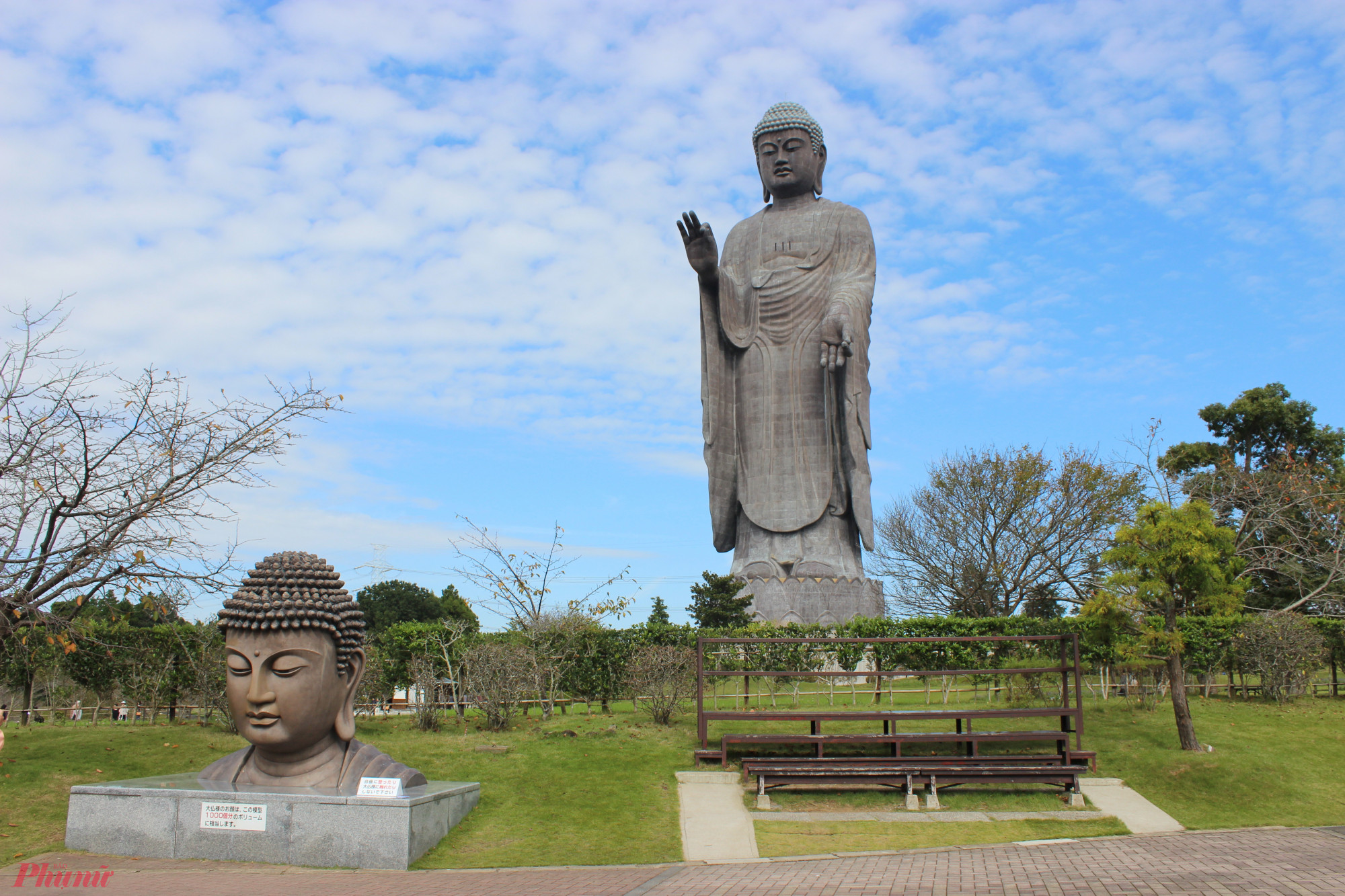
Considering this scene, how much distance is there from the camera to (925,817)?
9367mm

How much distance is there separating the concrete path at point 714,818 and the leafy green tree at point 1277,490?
592 inches

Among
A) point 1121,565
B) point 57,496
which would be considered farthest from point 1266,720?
point 57,496

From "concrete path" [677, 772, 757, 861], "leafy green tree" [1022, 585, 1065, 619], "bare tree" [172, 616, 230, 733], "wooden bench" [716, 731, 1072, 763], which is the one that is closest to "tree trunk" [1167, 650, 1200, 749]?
"wooden bench" [716, 731, 1072, 763]

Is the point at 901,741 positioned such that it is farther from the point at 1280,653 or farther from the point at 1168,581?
the point at 1280,653

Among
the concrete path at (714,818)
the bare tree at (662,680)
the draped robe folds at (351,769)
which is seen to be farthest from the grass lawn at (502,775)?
the draped robe folds at (351,769)

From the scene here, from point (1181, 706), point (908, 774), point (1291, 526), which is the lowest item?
point (908, 774)

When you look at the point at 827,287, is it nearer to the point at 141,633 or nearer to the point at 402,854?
the point at 141,633

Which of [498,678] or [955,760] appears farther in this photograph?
[498,678]

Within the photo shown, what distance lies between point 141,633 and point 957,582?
26391 mm

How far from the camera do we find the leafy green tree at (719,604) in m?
19.9

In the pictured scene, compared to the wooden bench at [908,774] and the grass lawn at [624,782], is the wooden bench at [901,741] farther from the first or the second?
the grass lawn at [624,782]

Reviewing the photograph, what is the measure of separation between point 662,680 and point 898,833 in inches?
199

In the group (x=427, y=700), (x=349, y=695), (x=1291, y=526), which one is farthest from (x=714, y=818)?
(x=1291, y=526)

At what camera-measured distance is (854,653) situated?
17.2 m
